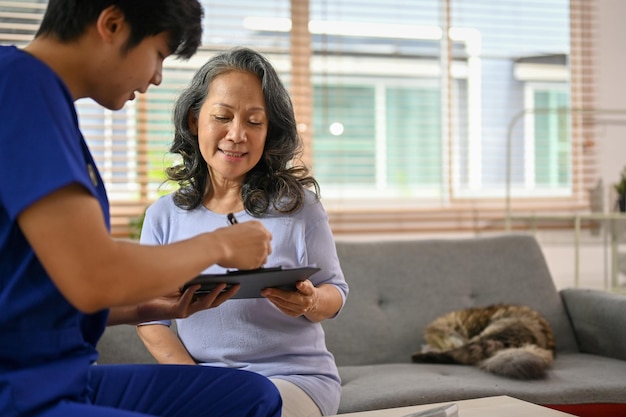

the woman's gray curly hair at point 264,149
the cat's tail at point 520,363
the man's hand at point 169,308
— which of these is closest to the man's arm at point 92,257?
the man's hand at point 169,308

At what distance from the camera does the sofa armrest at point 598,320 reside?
2.72 metres

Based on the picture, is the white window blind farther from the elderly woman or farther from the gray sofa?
the elderly woman

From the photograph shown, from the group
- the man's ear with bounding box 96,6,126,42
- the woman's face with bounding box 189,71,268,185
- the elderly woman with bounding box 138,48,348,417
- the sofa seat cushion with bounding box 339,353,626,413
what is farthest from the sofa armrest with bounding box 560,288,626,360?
the man's ear with bounding box 96,6,126,42

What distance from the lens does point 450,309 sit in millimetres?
2893

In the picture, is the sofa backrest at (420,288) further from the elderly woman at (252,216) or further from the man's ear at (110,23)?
the man's ear at (110,23)

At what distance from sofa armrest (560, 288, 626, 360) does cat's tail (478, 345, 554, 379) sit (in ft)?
0.98

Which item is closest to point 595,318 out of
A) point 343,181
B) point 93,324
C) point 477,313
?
point 477,313

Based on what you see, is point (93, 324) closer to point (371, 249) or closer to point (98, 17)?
point (98, 17)

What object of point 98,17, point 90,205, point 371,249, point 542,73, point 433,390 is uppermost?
point 542,73

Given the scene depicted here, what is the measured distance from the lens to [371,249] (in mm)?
2904

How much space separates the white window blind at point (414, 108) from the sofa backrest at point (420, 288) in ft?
3.87

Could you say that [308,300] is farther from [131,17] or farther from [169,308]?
[131,17]

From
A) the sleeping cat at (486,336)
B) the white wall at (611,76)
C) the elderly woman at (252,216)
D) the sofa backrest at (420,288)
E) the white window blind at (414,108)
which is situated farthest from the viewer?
the white wall at (611,76)

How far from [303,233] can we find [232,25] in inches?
97.0
